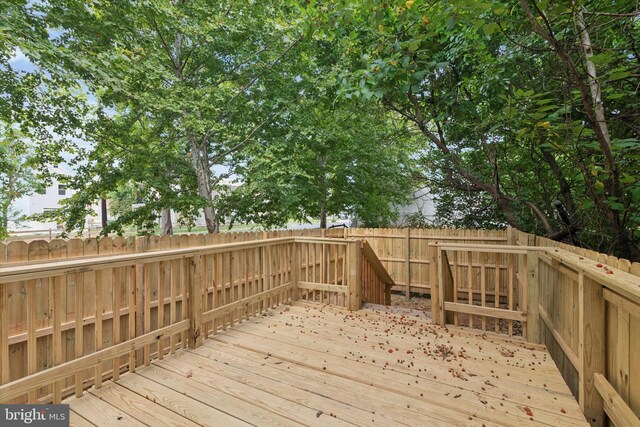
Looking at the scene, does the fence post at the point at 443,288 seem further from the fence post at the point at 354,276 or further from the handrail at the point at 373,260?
the handrail at the point at 373,260

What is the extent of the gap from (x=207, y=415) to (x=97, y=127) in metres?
6.99

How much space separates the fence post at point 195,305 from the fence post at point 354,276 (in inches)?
80.9

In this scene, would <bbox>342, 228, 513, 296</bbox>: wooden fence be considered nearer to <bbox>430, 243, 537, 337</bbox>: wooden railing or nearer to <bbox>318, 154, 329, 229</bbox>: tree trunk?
<bbox>318, 154, 329, 229</bbox>: tree trunk

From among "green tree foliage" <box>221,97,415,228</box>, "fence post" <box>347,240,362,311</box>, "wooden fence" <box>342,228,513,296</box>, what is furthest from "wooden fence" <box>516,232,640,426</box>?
"green tree foliage" <box>221,97,415,228</box>

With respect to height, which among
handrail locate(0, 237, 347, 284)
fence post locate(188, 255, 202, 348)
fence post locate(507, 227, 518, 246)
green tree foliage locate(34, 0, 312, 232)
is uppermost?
green tree foliage locate(34, 0, 312, 232)

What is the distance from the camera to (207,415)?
6.26 feet

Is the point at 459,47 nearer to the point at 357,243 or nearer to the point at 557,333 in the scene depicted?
the point at 357,243

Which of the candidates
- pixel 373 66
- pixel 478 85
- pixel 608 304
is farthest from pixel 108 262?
pixel 478 85

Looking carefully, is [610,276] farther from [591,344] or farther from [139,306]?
[139,306]

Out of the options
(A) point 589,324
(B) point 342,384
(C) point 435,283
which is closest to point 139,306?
(B) point 342,384

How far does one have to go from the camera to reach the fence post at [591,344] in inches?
71.1

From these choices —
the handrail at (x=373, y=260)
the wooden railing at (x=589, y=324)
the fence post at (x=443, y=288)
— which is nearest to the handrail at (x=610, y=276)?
the wooden railing at (x=589, y=324)

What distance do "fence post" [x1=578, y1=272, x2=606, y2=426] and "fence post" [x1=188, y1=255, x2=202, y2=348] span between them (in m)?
3.16

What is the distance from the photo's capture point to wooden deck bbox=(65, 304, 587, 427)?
189cm
